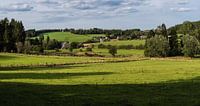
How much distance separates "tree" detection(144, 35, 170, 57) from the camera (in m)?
166

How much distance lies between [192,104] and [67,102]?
22.4ft

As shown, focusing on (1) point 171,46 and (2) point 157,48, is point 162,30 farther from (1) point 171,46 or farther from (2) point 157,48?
(2) point 157,48

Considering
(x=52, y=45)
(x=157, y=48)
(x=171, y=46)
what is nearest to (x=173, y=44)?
(x=171, y=46)

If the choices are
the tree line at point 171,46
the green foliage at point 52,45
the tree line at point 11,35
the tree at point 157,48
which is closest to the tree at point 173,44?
the tree line at point 171,46

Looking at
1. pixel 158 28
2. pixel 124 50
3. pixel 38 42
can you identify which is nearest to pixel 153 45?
pixel 124 50

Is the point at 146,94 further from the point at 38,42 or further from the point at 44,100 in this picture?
the point at 38,42

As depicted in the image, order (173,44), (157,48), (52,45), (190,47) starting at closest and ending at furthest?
(190,47) < (157,48) < (173,44) < (52,45)

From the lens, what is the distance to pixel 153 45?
16600cm

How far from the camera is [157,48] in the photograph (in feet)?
545

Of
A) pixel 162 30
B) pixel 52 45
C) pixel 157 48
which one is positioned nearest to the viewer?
pixel 157 48

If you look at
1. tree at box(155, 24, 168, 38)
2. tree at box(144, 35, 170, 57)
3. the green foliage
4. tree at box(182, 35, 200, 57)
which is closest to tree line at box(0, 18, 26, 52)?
the green foliage

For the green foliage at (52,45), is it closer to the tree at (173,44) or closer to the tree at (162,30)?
the tree at (162,30)

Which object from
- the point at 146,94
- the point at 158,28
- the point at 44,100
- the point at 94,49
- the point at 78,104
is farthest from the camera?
the point at 158,28

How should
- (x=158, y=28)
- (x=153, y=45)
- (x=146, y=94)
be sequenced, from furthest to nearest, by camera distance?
(x=158, y=28)
(x=153, y=45)
(x=146, y=94)
